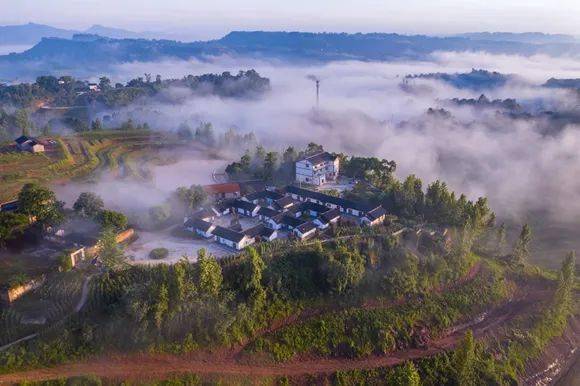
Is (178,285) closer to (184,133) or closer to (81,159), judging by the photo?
(81,159)

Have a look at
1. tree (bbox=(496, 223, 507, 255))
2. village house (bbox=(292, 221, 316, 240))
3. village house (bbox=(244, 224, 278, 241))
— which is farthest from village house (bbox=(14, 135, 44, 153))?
tree (bbox=(496, 223, 507, 255))

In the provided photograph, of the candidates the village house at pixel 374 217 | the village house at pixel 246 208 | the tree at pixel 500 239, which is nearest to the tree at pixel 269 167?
A: the village house at pixel 246 208

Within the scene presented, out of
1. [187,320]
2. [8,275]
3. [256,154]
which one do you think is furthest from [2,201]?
[256,154]

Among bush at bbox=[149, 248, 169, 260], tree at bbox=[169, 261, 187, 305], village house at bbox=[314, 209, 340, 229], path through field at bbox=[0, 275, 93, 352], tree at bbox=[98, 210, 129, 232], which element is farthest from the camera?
village house at bbox=[314, 209, 340, 229]

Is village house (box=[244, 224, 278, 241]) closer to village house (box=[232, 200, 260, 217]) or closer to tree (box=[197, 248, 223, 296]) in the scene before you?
village house (box=[232, 200, 260, 217])

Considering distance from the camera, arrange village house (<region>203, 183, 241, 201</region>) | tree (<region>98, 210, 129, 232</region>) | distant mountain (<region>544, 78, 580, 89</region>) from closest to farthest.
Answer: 1. tree (<region>98, 210, 129, 232</region>)
2. village house (<region>203, 183, 241, 201</region>)
3. distant mountain (<region>544, 78, 580, 89</region>)

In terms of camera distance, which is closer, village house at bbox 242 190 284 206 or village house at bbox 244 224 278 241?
village house at bbox 244 224 278 241

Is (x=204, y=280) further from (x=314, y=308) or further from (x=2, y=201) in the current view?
(x=2, y=201)

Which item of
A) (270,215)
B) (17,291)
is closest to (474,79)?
(270,215)
